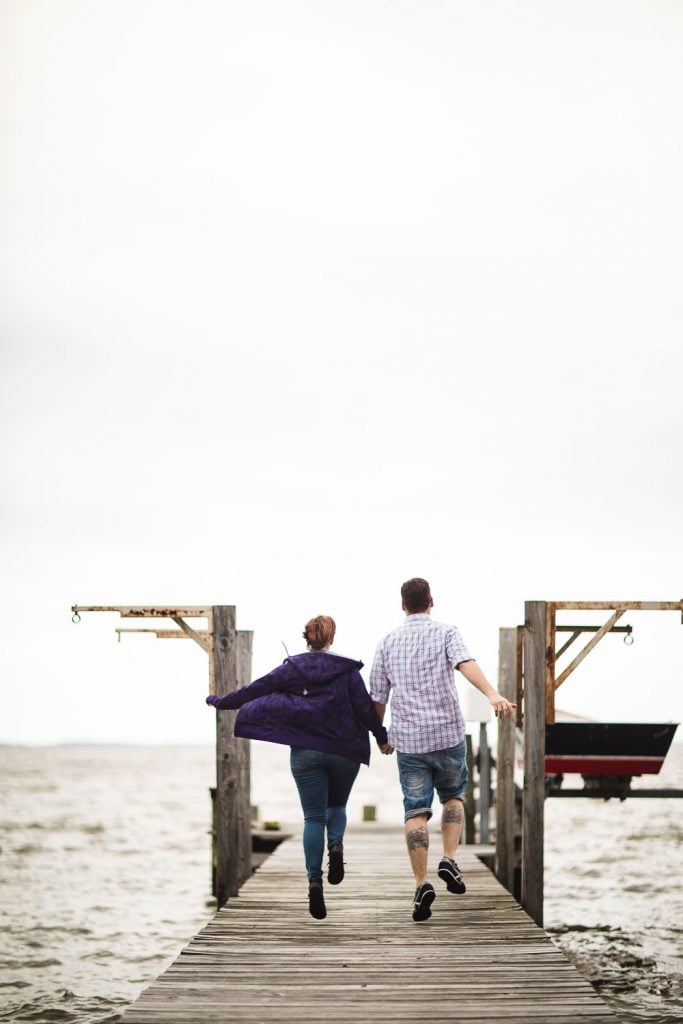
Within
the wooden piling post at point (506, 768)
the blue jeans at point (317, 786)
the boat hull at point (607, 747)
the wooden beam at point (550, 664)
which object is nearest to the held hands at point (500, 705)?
the blue jeans at point (317, 786)

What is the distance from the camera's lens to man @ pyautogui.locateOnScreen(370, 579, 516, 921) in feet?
25.4

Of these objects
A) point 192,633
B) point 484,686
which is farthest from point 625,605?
→ point 192,633

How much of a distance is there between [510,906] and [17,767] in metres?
83.7

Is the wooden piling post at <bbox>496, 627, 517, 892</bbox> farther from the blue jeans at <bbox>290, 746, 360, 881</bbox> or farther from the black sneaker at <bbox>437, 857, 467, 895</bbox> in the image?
the blue jeans at <bbox>290, 746, 360, 881</bbox>

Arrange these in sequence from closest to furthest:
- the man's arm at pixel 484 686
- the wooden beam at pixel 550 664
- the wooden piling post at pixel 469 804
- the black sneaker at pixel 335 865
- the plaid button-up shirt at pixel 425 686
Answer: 1. the man's arm at pixel 484 686
2. the plaid button-up shirt at pixel 425 686
3. the black sneaker at pixel 335 865
4. the wooden beam at pixel 550 664
5. the wooden piling post at pixel 469 804

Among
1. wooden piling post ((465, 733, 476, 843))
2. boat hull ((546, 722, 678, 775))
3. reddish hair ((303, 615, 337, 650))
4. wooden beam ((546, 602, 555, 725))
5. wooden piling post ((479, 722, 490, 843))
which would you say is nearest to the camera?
reddish hair ((303, 615, 337, 650))

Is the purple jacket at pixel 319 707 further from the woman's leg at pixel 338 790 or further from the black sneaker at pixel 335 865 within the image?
the black sneaker at pixel 335 865

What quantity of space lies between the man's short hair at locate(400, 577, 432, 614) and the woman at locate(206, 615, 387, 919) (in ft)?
1.71

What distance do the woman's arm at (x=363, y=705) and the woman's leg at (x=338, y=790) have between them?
27 centimetres

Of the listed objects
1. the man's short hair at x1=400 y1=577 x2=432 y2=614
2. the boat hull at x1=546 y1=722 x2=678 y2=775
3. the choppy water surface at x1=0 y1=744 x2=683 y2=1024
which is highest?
the man's short hair at x1=400 y1=577 x2=432 y2=614

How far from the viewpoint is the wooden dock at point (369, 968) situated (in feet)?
19.5

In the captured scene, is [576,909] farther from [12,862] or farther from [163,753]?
[163,753]

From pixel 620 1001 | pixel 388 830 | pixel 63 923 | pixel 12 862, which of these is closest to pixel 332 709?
pixel 620 1001

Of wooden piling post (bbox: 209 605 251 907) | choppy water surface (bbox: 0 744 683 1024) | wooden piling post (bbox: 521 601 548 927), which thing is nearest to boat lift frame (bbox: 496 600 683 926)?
wooden piling post (bbox: 521 601 548 927)
